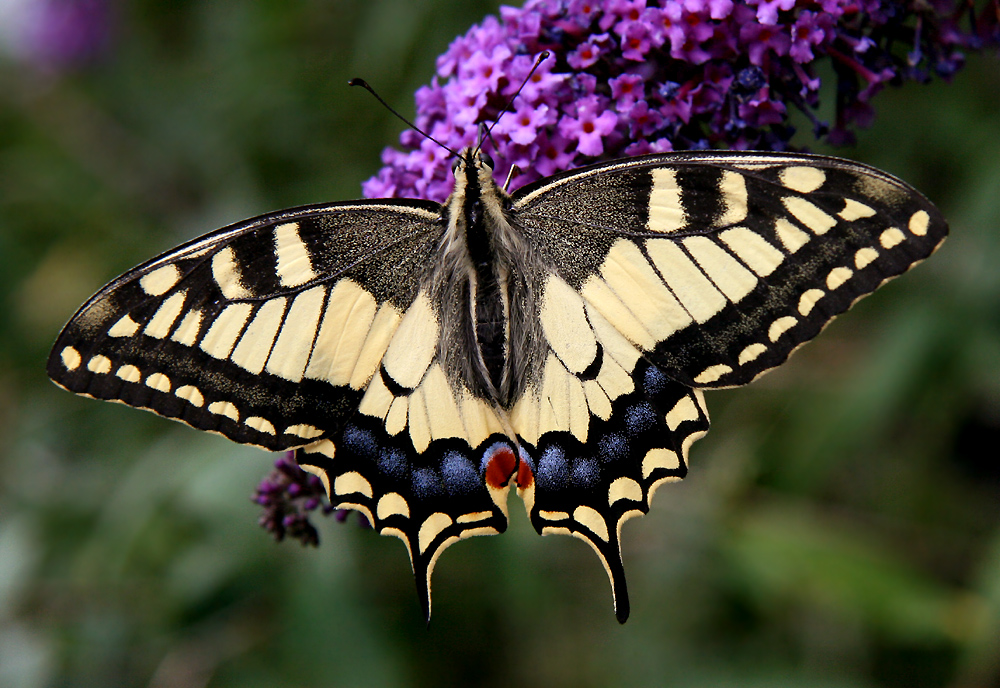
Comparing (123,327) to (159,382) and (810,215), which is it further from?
(810,215)

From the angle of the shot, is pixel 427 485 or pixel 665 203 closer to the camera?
pixel 665 203

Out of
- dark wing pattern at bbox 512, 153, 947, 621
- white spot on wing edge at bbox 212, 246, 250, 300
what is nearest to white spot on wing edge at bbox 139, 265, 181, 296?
white spot on wing edge at bbox 212, 246, 250, 300

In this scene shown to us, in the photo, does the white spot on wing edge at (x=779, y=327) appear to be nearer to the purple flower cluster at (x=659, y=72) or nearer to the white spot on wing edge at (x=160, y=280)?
the purple flower cluster at (x=659, y=72)

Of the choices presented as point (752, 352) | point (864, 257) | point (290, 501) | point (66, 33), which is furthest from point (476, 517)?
point (66, 33)

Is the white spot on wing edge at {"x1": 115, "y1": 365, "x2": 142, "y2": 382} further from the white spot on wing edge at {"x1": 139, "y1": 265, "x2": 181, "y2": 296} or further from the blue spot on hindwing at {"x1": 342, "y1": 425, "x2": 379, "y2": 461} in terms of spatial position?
the blue spot on hindwing at {"x1": 342, "y1": 425, "x2": 379, "y2": 461}

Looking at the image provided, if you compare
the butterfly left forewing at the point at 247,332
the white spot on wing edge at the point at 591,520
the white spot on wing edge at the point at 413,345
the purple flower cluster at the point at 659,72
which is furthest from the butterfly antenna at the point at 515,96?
the white spot on wing edge at the point at 591,520

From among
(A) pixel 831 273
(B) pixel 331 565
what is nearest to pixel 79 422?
(B) pixel 331 565
